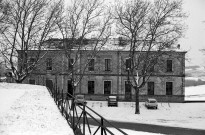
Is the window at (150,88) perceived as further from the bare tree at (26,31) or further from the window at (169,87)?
the bare tree at (26,31)

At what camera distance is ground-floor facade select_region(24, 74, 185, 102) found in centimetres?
4216

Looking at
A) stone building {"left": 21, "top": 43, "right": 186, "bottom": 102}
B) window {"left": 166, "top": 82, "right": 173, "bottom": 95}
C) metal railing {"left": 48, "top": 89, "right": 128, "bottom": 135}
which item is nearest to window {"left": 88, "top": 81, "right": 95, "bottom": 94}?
stone building {"left": 21, "top": 43, "right": 186, "bottom": 102}

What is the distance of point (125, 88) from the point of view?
1676 inches

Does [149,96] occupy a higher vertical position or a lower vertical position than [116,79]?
lower

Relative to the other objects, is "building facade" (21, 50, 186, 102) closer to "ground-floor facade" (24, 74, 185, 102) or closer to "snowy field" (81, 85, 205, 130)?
"ground-floor facade" (24, 74, 185, 102)

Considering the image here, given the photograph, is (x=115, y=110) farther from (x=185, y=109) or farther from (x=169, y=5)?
(x=169, y=5)

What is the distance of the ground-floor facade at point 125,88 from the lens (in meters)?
42.2

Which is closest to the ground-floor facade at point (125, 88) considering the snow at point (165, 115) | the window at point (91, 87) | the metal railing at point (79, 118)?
the window at point (91, 87)

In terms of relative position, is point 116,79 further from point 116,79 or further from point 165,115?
point 165,115

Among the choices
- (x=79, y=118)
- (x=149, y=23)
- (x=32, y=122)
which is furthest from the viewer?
(x=149, y=23)

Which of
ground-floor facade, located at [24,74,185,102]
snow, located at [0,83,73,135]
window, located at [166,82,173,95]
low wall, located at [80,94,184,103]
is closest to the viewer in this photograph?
snow, located at [0,83,73,135]

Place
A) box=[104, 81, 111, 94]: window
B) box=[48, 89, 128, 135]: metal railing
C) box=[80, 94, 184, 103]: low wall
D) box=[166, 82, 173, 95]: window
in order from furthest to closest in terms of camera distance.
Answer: box=[104, 81, 111, 94]: window, box=[166, 82, 173, 95]: window, box=[80, 94, 184, 103]: low wall, box=[48, 89, 128, 135]: metal railing

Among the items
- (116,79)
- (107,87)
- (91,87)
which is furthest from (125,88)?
(91,87)

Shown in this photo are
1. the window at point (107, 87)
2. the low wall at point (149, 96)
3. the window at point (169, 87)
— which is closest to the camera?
the low wall at point (149, 96)
